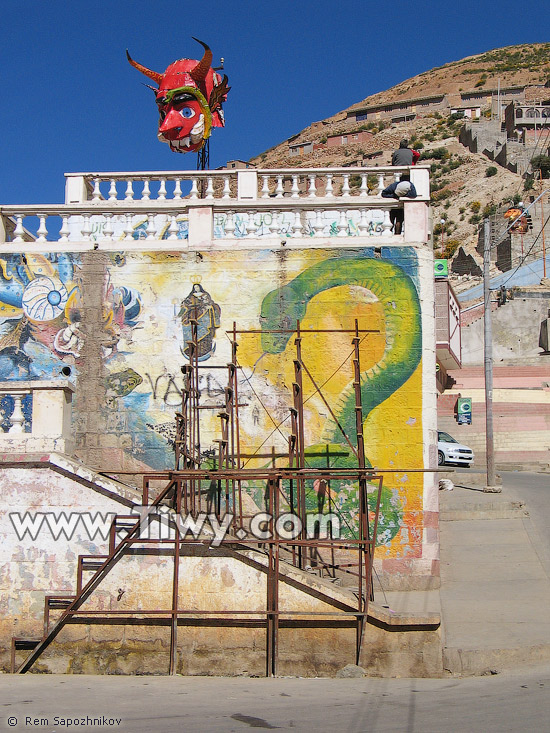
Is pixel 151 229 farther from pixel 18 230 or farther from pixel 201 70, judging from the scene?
pixel 201 70

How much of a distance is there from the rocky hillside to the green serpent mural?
62767mm

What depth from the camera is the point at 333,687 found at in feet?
32.0

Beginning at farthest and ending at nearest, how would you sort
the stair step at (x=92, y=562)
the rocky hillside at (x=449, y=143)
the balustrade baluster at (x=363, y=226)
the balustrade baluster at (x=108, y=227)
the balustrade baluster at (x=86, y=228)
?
the rocky hillside at (x=449, y=143), the balustrade baluster at (x=86, y=228), the balustrade baluster at (x=108, y=227), the balustrade baluster at (x=363, y=226), the stair step at (x=92, y=562)

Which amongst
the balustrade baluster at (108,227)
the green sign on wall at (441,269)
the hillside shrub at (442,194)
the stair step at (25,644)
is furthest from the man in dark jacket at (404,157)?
the hillside shrub at (442,194)

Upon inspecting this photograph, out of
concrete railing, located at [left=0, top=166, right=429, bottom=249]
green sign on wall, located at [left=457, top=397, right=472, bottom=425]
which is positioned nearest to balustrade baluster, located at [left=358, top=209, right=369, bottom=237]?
concrete railing, located at [left=0, top=166, right=429, bottom=249]

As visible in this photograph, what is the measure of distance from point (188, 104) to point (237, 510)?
888 cm

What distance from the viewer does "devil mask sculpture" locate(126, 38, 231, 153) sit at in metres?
18.1

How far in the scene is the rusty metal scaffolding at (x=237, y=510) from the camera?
1055cm

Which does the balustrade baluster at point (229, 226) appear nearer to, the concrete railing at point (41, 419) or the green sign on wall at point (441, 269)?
the concrete railing at point (41, 419)

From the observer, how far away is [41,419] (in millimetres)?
11633

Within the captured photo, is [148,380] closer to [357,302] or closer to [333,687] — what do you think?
[357,302]

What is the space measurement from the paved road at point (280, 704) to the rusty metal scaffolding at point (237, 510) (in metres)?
0.69

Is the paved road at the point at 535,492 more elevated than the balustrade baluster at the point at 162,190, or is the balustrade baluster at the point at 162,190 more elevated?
the balustrade baluster at the point at 162,190

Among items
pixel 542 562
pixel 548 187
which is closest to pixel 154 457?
pixel 542 562
